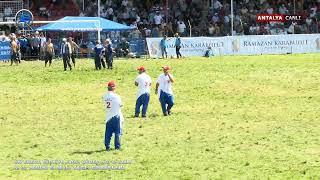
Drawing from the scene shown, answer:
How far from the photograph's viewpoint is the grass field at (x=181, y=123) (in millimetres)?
17484

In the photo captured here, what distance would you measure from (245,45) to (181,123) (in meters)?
28.5

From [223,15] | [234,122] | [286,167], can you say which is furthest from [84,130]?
Result: [223,15]

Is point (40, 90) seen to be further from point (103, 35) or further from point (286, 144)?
point (103, 35)

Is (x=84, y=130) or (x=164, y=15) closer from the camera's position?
(x=84, y=130)

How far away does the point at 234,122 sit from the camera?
24.5m

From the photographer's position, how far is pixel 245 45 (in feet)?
171

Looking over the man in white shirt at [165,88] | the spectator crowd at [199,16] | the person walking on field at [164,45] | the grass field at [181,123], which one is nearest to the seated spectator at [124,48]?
the person walking on field at [164,45]

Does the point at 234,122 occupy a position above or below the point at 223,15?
below

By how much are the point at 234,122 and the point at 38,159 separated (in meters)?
7.91

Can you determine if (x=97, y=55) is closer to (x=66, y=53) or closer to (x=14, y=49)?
(x=66, y=53)

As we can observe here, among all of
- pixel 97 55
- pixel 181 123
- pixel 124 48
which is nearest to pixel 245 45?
pixel 124 48

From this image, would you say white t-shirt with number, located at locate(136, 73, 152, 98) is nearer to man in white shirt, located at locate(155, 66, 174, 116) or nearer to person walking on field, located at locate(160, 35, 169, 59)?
man in white shirt, located at locate(155, 66, 174, 116)

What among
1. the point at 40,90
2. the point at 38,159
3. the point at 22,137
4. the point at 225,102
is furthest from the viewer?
the point at 40,90

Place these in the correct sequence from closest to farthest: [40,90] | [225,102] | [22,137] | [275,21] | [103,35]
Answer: [22,137] < [225,102] < [40,90] < [103,35] < [275,21]
